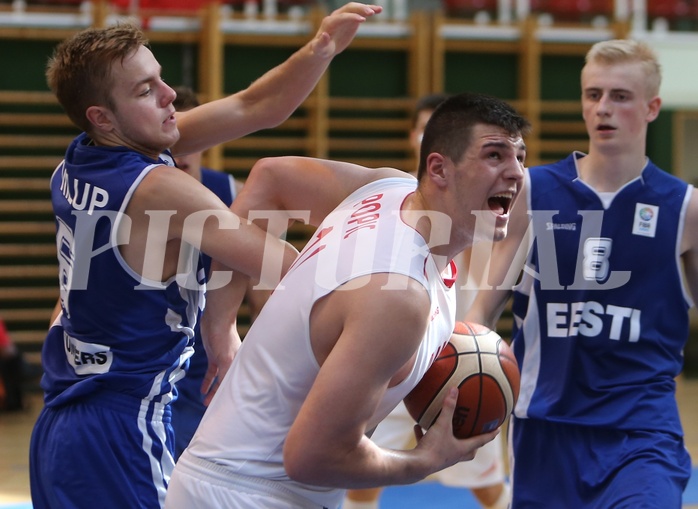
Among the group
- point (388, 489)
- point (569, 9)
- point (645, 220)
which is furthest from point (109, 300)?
point (569, 9)

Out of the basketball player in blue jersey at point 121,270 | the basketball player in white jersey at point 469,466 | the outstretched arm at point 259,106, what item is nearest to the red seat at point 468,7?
the basketball player in white jersey at point 469,466

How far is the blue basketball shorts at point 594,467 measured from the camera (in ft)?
10.9

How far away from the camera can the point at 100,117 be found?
9.52ft

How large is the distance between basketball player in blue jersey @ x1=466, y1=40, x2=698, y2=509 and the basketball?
2.76 ft

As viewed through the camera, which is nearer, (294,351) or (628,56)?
(294,351)

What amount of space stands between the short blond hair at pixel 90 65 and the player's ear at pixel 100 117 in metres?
0.02

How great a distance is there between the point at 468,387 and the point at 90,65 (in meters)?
1.40

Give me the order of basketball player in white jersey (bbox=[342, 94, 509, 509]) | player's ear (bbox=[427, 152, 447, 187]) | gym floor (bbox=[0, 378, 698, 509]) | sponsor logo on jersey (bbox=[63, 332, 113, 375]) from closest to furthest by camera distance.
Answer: player's ear (bbox=[427, 152, 447, 187]), sponsor logo on jersey (bbox=[63, 332, 113, 375]), basketball player in white jersey (bbox=[342, 94, 509, 509]), gym floor (bbox=[0, 378, 698, 509])

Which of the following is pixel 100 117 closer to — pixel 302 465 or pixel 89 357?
pixel 89 357

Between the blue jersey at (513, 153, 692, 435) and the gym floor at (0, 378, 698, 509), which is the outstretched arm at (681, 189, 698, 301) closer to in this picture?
the blue jersey at (513, 153, 692, 435)

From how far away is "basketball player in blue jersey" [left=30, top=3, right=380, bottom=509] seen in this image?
2754mm

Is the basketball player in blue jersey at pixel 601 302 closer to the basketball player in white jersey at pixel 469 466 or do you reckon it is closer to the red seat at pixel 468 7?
the basketball player in white jersey at pixel 469 466

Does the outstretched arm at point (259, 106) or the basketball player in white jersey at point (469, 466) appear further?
the basketball player in white jersey at point (469, 466)

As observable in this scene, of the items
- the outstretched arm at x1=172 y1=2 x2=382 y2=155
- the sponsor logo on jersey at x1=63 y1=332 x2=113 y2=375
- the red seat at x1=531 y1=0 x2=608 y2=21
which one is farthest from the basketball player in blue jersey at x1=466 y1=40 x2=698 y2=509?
the red seat at x1=531 y1=0 x2=608 y2=21
